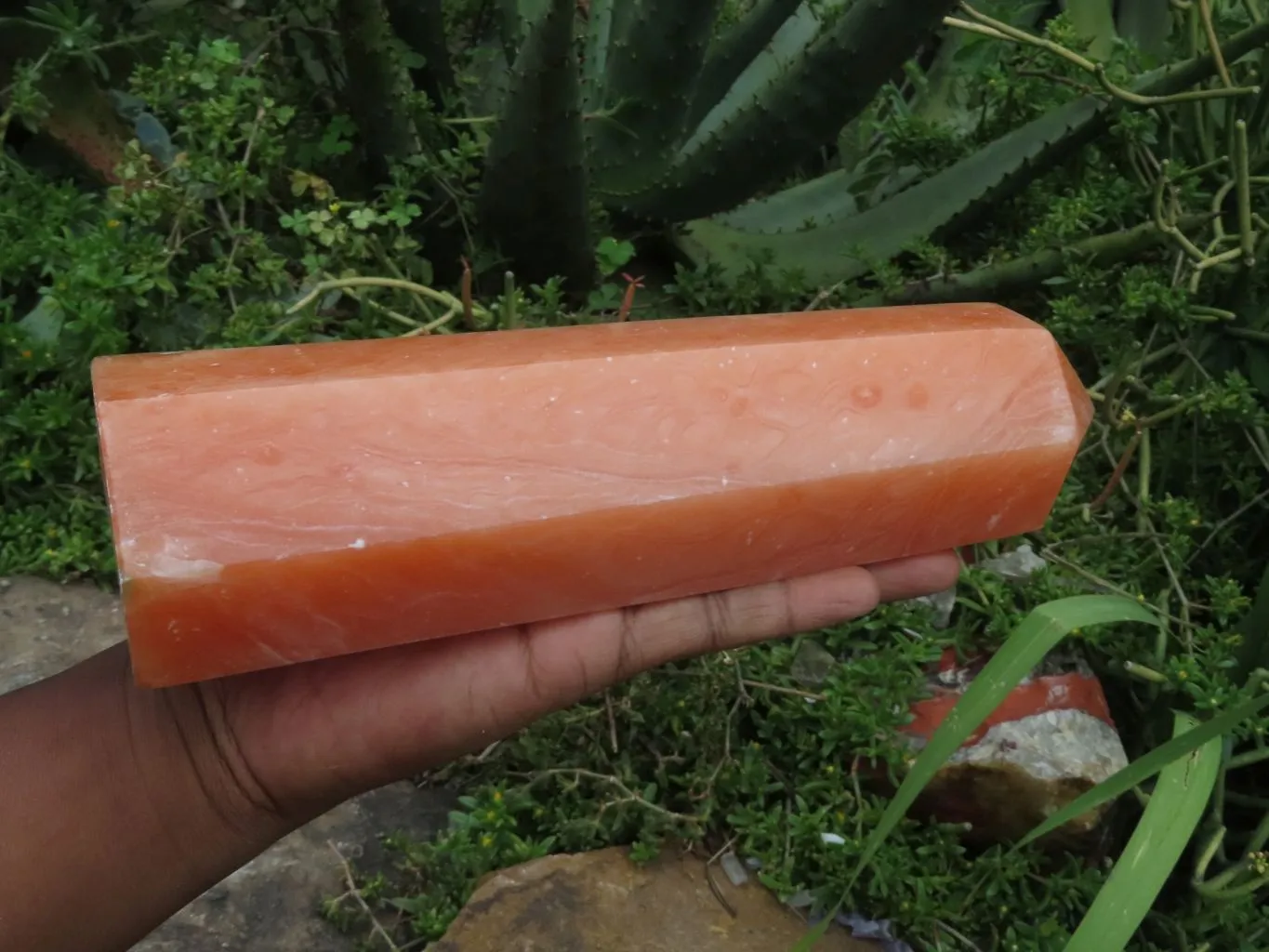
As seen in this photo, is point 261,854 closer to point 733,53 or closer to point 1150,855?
point 1150,855

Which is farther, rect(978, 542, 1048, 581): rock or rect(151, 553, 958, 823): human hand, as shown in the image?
rect(978, 542, 1048, 581): rock

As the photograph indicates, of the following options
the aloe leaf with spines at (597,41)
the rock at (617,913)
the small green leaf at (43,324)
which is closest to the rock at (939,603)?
the rock at (617,913)

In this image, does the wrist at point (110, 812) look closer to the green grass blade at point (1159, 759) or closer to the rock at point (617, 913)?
the rock at point (617, 913)

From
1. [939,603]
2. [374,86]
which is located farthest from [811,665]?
[374,86]

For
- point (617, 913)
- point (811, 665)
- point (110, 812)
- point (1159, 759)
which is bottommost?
point (617, 913)

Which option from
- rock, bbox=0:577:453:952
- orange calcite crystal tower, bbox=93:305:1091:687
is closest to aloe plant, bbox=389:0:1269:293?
orange calcite crystal tower, bbox=93:305:1091:687

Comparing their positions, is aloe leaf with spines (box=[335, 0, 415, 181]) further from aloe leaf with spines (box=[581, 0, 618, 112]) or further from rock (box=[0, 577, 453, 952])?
rock (box=[0, 577, 453, 952])
